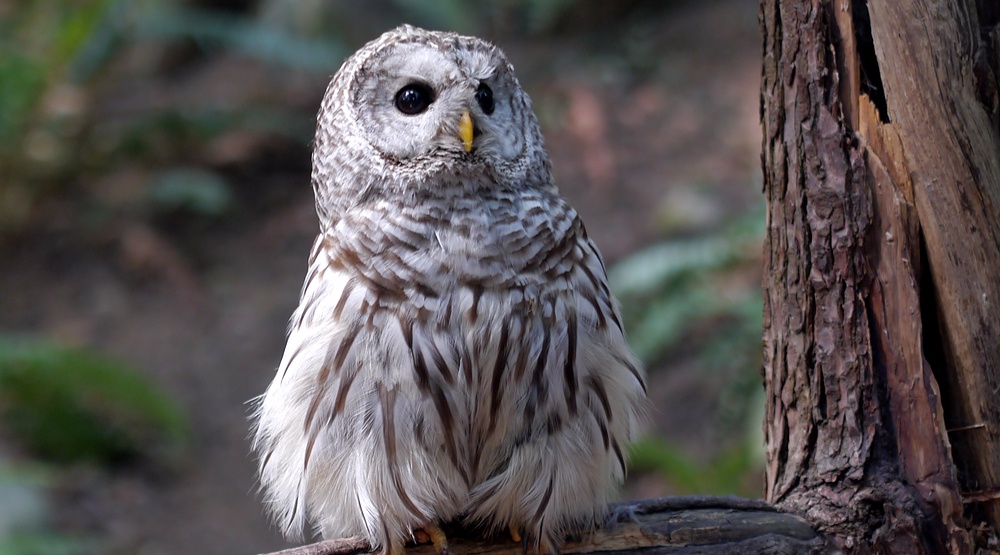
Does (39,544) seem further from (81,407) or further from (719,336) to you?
(719,336)

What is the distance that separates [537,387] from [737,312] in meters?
3.01

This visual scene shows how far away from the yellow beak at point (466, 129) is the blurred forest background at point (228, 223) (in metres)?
2.77

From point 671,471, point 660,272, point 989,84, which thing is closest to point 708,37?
point 660,272

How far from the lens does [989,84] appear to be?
99.2 inches

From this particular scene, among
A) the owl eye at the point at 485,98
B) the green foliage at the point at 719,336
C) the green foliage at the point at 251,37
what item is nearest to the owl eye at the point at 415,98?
the owl eye at the point at 485,98

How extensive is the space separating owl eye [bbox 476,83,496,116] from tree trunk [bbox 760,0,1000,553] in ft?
2.56

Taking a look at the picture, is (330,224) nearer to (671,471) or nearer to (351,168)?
(351,168)

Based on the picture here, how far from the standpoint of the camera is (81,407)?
20.1 ft

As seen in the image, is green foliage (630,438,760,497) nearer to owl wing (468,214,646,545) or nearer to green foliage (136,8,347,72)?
owl wing (468,214,646,545)

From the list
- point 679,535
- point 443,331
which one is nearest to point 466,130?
point 443,331

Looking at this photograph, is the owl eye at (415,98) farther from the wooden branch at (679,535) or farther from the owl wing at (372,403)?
the wooden branch at (679,535)

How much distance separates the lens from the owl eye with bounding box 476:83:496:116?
280 centimetres

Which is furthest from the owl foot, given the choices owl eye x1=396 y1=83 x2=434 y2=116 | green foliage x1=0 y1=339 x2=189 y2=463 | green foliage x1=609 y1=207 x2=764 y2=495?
green foliage x1=0 y1=339 x2=189 y2=463

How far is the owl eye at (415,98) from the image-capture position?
2779mm
